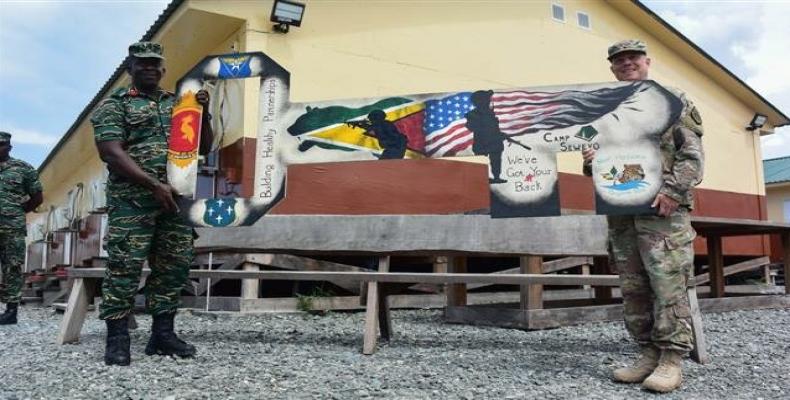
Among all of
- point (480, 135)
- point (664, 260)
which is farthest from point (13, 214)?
point (664, 260)

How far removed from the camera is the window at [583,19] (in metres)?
11.1

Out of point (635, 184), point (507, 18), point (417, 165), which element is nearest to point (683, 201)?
point (635, 184)

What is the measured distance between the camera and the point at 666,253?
10.8 ft

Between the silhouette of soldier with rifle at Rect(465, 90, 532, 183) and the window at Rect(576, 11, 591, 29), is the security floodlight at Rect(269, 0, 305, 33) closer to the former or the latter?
the silhouette of soldier with rifle at Rect(465, 90, 532, 183)

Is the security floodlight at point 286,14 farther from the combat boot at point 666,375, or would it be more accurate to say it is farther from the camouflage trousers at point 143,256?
the combat boot at point 666,375

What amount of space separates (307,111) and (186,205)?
1.06 m

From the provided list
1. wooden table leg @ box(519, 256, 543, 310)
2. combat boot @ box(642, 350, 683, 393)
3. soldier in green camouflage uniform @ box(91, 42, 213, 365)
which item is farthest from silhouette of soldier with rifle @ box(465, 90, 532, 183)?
soldier in green camouflage uniform @ box(91, 42, 213, 365)

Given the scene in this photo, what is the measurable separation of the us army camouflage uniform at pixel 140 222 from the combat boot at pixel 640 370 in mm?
2616

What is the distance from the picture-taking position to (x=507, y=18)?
10086 mm

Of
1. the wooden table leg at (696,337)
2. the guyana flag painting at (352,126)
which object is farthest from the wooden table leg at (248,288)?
the wooden table leg at (696,337)

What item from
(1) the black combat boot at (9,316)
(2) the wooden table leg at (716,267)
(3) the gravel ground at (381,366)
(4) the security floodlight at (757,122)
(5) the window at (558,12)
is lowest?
(3) the gravel ground at (381,366)

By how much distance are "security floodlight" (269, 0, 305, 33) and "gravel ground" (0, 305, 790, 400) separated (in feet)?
12.7

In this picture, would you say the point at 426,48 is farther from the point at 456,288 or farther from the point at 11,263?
the point at 11,263

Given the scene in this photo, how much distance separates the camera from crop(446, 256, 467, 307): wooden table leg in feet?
20.3
